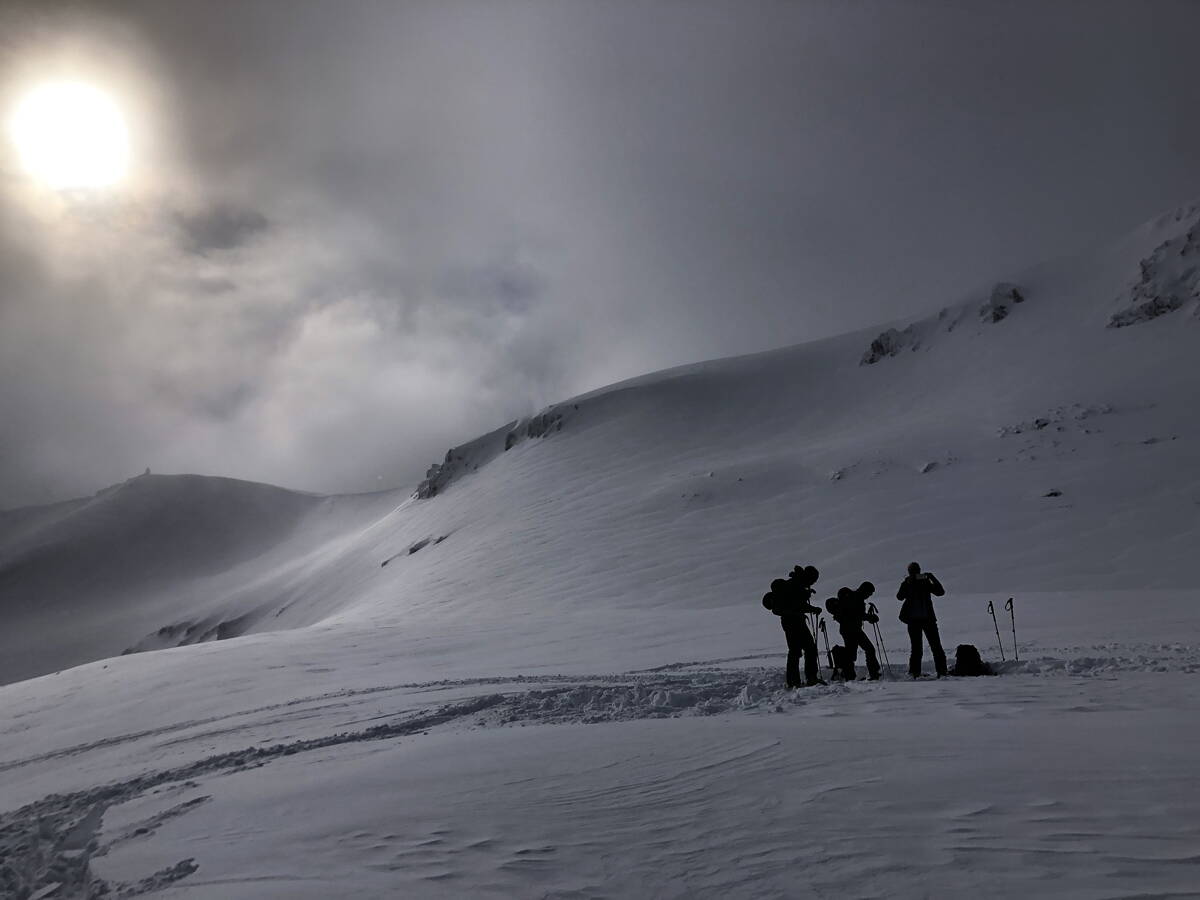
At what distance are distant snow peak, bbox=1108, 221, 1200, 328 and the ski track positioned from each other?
3224 cm

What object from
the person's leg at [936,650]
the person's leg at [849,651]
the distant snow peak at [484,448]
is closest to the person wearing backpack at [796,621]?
the person's leg at [849,651]

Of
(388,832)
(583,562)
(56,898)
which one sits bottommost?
(56,898)

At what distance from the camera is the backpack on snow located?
8.09 metres

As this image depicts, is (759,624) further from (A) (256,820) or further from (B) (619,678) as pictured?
(A) (256,820)

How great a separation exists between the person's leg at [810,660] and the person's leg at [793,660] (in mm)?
96

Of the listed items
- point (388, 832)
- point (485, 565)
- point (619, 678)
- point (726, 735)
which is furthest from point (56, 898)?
point (485, 565)

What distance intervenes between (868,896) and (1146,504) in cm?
2037

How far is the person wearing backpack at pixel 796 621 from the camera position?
8.23 m

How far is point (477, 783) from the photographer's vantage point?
4719mm

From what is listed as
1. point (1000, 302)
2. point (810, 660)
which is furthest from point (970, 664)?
point (1000, 302)

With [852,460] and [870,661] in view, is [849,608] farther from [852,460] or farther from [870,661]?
[852,460]

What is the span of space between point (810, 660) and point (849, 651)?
0.91m

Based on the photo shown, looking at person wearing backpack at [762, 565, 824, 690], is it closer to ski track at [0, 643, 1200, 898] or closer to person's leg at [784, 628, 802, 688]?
person's leg at [784, 628, 802, 688]

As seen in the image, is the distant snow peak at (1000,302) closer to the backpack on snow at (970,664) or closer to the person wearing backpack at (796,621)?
the backpack on snow at (970,664)
